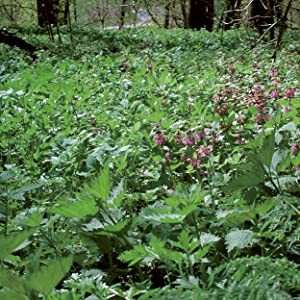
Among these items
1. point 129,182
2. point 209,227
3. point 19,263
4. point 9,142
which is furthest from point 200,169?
point 9,142

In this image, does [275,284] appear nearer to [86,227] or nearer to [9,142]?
[86,227]

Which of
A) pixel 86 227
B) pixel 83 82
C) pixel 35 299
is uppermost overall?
pixel 35 299

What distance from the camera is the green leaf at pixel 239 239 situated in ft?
6.17

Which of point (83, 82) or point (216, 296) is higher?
point (216, 296)

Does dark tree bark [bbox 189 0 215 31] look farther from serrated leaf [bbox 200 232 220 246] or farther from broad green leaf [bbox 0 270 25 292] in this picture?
broad green leaf [bbox 0 270 25 292]

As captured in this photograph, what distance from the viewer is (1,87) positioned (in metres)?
5.98

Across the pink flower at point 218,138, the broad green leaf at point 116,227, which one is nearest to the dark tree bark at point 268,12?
the pink flower at point 218,138

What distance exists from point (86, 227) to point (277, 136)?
1019mm

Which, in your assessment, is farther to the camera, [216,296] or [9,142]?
[9,142]

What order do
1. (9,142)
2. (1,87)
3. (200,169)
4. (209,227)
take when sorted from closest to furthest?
(209,227), (200,169), (9,142), (1,87)

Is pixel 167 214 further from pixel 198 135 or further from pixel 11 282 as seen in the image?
pixel 198 135

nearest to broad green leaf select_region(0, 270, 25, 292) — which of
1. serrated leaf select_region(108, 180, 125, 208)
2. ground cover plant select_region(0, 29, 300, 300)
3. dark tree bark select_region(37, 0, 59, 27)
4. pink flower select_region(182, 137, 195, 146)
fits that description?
ground cover plant select_region(0, 29, 300, 300)

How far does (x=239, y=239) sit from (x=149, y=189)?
1266 mm

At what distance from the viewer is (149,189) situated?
3133mm
